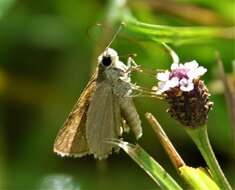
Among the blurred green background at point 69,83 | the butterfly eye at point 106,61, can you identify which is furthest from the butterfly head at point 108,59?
the blurred green background at point 69,83

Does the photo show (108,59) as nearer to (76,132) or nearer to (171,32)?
(76,132)

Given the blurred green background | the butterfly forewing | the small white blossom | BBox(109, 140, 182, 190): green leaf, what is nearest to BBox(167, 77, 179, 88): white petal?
the small white blossom

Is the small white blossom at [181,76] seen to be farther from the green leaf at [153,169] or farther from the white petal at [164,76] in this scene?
the green leaf at [153,169]

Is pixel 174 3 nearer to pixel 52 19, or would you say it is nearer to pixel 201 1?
pixel 201 1

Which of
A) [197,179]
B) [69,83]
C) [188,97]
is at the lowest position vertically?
[197,179]

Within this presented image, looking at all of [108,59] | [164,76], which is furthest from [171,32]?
[164,76]

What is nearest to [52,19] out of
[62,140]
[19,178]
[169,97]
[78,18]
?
[78,18]

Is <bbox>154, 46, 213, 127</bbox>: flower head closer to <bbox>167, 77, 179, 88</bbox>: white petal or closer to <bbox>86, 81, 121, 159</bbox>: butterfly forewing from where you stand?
<bbox>167, 77, 179, 88</bbox>: white petal
